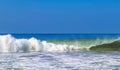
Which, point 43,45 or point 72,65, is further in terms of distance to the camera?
point 43,45

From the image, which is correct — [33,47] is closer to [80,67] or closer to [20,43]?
[20,43]

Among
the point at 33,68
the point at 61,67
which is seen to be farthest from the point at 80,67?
the point at 33,68

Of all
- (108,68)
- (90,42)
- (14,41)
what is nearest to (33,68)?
(108,68)

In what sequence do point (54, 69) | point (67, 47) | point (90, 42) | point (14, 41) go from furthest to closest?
point (90, 42)
point (67, 47)
point (14, 41)
point (54, 69)

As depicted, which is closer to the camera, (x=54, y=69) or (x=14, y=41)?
(x=54, y=69)

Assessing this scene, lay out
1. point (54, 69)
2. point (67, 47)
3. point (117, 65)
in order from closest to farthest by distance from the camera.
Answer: point (54, 69) → point (117, 65) → point (67, 47)

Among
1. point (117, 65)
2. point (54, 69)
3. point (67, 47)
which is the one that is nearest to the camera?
point (54, 69)

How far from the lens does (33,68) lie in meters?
13.6

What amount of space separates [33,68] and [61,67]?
1009 mm

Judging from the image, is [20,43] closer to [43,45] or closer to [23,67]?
[43,45]

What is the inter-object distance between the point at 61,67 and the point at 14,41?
12.6m

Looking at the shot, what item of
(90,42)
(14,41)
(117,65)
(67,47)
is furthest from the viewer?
(90,42)

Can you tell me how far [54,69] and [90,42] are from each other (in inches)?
834

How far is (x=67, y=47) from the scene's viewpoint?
28.1m
